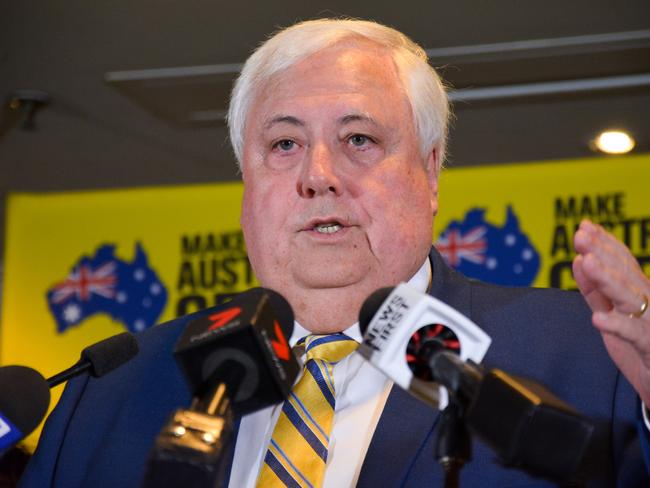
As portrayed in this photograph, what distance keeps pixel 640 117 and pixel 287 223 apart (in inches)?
150

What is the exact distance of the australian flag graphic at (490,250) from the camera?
17.2 feet

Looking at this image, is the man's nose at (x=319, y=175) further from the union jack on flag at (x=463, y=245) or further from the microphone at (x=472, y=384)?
the union jack on flag at (x=463, y=245)

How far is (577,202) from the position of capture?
5.23 meters

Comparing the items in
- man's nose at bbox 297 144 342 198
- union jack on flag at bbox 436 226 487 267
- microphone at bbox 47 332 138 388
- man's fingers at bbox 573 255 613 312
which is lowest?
microphone at bbox 47 332 138 388

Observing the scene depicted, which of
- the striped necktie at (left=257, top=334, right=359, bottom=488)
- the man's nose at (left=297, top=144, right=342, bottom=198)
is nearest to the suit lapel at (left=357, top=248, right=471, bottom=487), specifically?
the striped necktie at (left=257, top=334, right=359, bottom=488)

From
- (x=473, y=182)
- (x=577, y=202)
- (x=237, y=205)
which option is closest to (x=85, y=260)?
(x=237, y=205)

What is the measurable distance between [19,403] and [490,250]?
4.20 m

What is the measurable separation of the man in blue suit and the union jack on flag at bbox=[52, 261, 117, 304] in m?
3.60

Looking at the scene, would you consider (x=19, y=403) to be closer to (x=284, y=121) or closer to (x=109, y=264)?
(x=284, y=121)

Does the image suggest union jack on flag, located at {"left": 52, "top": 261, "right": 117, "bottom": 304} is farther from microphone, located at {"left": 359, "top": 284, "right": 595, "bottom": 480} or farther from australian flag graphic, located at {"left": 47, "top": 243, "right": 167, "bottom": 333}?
microphone, located at {"left": 359, "top": 284, "right": 595, "bottom": 480}

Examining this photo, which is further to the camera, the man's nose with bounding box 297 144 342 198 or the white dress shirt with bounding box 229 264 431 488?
the man's nose with bounding box 297 144 342 198

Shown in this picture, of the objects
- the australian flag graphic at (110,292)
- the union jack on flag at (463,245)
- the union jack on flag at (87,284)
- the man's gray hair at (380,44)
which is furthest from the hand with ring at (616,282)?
the union jack on flag at (87,284)

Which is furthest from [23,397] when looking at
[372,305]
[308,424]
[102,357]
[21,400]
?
[308,424]

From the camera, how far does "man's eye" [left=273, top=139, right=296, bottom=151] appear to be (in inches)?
84.0
